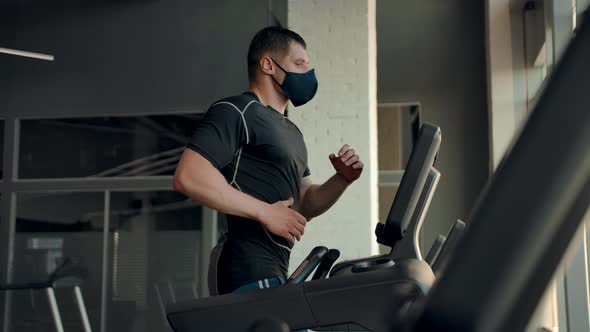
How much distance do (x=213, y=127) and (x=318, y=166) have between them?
11.0 feet

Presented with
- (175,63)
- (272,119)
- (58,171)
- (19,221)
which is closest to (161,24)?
(175,63)

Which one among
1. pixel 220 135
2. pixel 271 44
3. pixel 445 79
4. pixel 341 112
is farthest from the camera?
pixel 445 79

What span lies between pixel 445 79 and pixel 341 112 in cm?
266

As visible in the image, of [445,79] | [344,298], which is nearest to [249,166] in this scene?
[344,298]

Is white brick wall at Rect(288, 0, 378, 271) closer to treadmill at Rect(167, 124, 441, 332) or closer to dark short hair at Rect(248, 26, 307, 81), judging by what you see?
dark short hair at Rect(248, 26, 307, 81)

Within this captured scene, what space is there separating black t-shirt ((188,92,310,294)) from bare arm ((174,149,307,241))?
46 mm

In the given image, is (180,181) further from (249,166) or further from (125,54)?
(125,54)

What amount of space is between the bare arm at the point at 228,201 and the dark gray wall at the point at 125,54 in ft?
17.6

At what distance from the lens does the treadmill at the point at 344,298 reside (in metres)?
1.12

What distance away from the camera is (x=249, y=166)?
1705 millimetres

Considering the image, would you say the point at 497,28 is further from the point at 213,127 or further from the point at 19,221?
the point at 213,127

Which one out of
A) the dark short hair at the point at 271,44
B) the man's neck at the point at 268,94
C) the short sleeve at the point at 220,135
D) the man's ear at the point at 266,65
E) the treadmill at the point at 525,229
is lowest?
the treadmill at the point at 525,229

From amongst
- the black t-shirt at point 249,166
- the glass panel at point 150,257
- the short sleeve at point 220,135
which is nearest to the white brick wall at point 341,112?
the glass panel at point 150,257

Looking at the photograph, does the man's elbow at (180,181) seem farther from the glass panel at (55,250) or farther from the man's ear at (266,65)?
the glass panel at (55,250)
